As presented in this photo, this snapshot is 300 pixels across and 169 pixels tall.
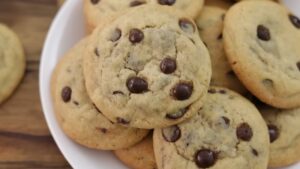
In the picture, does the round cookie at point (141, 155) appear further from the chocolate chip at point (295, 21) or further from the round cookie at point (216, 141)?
the chocolate chip at point (295, 21)

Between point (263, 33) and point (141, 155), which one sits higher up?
point (263, 33)

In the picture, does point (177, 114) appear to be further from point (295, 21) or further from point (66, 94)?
point (295, 21)

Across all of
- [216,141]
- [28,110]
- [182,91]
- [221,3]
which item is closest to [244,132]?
[216,141]

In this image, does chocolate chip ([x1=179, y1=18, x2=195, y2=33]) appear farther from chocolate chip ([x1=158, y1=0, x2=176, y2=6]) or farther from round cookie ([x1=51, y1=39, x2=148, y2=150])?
round cookie ([x1=51, y1=39, x2=148, y2=150])

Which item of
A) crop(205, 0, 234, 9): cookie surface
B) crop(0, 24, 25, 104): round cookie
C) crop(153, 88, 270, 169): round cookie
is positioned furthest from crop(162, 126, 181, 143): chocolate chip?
crop(0, 24, 25, 104): round cookie

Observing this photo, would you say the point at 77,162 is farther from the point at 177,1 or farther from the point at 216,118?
the point at 177,1

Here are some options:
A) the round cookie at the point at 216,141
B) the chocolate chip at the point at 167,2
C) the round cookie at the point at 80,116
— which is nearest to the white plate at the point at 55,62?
the round cookie at the point at 80,116
